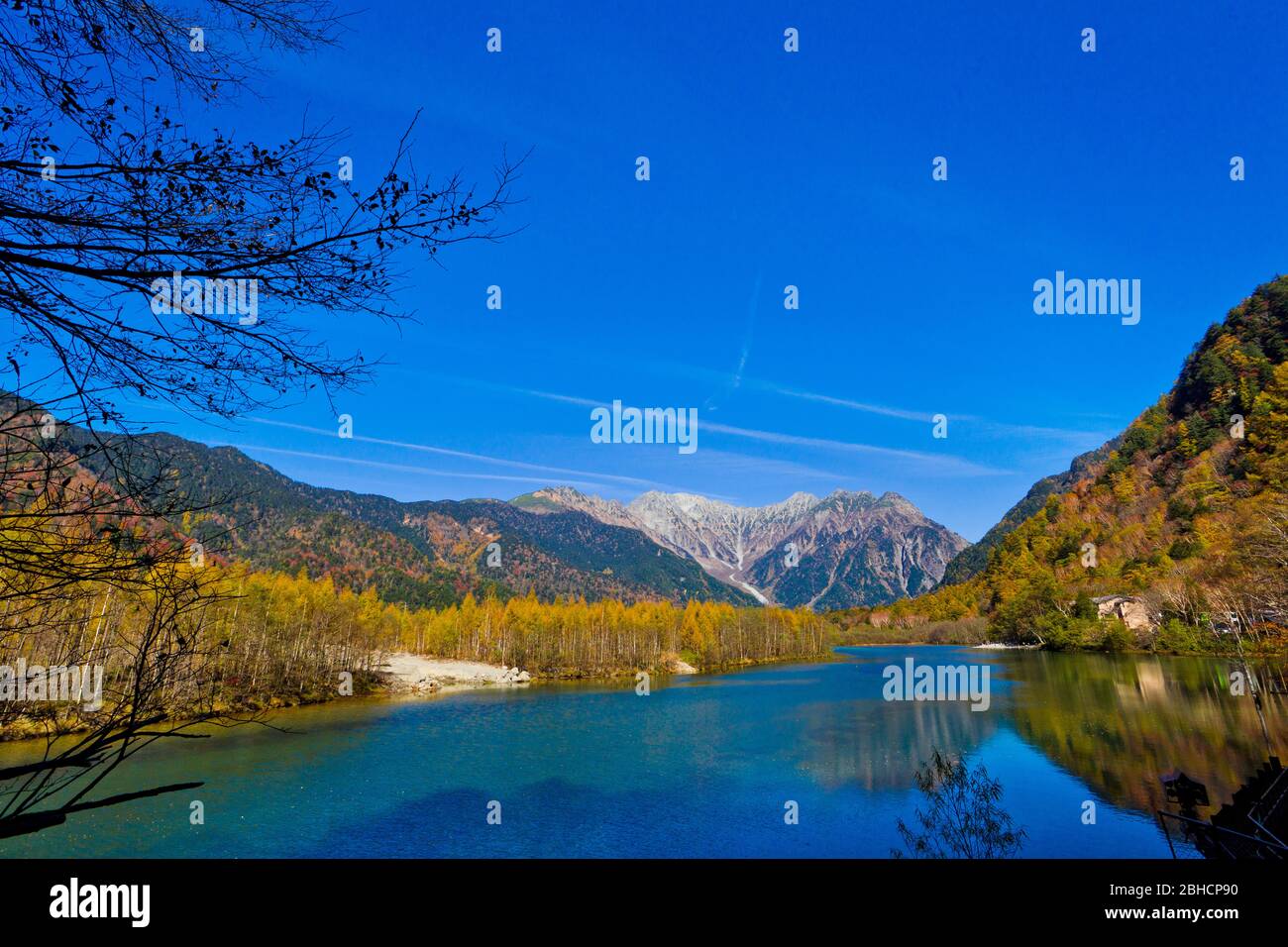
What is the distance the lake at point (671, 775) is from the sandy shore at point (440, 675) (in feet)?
46.7

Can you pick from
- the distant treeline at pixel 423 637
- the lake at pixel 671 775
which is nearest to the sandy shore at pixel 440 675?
the distant treeline at pixel 423 637

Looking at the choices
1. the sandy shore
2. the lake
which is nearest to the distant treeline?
the sandy shore

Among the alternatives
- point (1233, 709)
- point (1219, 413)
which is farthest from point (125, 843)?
point (1219, 413)

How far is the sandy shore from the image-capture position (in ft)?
178

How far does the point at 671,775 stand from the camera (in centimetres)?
2309

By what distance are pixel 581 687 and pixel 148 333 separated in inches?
2251

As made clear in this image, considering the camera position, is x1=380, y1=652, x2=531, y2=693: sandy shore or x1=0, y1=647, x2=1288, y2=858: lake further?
x1=380, y1=652, x2=531, y2=693: sandy shore

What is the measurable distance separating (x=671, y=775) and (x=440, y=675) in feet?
139

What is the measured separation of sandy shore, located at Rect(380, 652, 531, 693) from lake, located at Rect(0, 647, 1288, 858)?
14248mm

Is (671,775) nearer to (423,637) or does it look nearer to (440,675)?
(440,675)

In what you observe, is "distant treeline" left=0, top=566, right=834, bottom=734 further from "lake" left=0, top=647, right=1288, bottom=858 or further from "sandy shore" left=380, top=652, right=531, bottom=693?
"lake" left=0, top=647, right=1288, bottom=858

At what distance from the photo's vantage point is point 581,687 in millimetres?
56656

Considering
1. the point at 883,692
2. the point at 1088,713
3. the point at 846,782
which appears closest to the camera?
the point at 846,782
